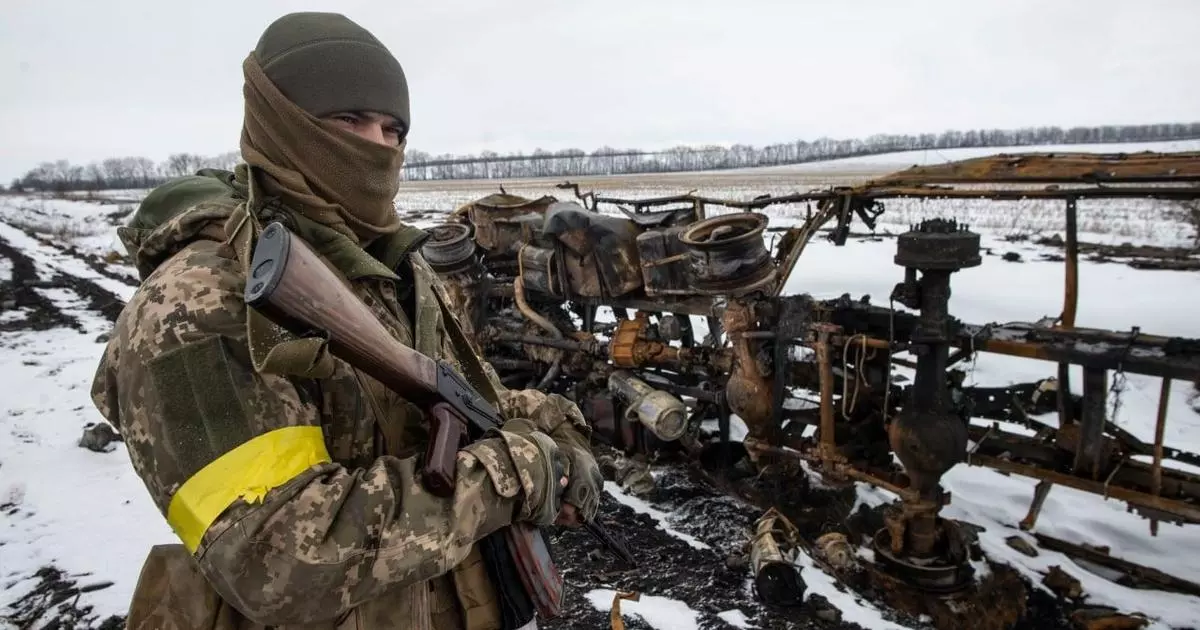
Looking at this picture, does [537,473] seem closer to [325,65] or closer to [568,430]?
[568,430]

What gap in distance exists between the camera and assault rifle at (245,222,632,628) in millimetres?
1250

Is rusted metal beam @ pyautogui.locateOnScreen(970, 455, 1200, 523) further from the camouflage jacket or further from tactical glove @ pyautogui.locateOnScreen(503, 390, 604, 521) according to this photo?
the camouflage jacket

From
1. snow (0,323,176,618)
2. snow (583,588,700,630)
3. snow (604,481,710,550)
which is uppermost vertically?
snow (0,323,176,618)

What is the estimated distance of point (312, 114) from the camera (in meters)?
1.64

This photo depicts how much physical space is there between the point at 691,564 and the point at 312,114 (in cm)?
385

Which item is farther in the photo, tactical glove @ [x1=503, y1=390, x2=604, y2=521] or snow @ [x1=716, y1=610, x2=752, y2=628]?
snow @ [x1=716, y1=610, x2=752, y2=628]

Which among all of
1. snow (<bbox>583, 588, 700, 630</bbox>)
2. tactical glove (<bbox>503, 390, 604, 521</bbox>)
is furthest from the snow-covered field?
tactical glove (<bbox>503, 390, 604, 521</bbox>)

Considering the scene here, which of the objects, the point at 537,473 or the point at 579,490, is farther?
the point at 579,490

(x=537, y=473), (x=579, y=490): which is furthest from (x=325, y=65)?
(x=579, y=490)

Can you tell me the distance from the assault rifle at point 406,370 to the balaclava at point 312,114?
305 mm

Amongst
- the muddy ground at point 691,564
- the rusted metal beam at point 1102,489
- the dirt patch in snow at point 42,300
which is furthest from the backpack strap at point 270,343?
the dirt patch in snow at point 42,300

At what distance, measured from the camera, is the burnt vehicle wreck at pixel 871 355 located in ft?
13.1

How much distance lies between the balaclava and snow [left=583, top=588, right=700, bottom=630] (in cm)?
294

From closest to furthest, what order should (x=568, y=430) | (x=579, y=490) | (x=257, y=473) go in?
1. (x=257, y=473)
2. (x=579, y=490)
3. (x=568, y=430)
